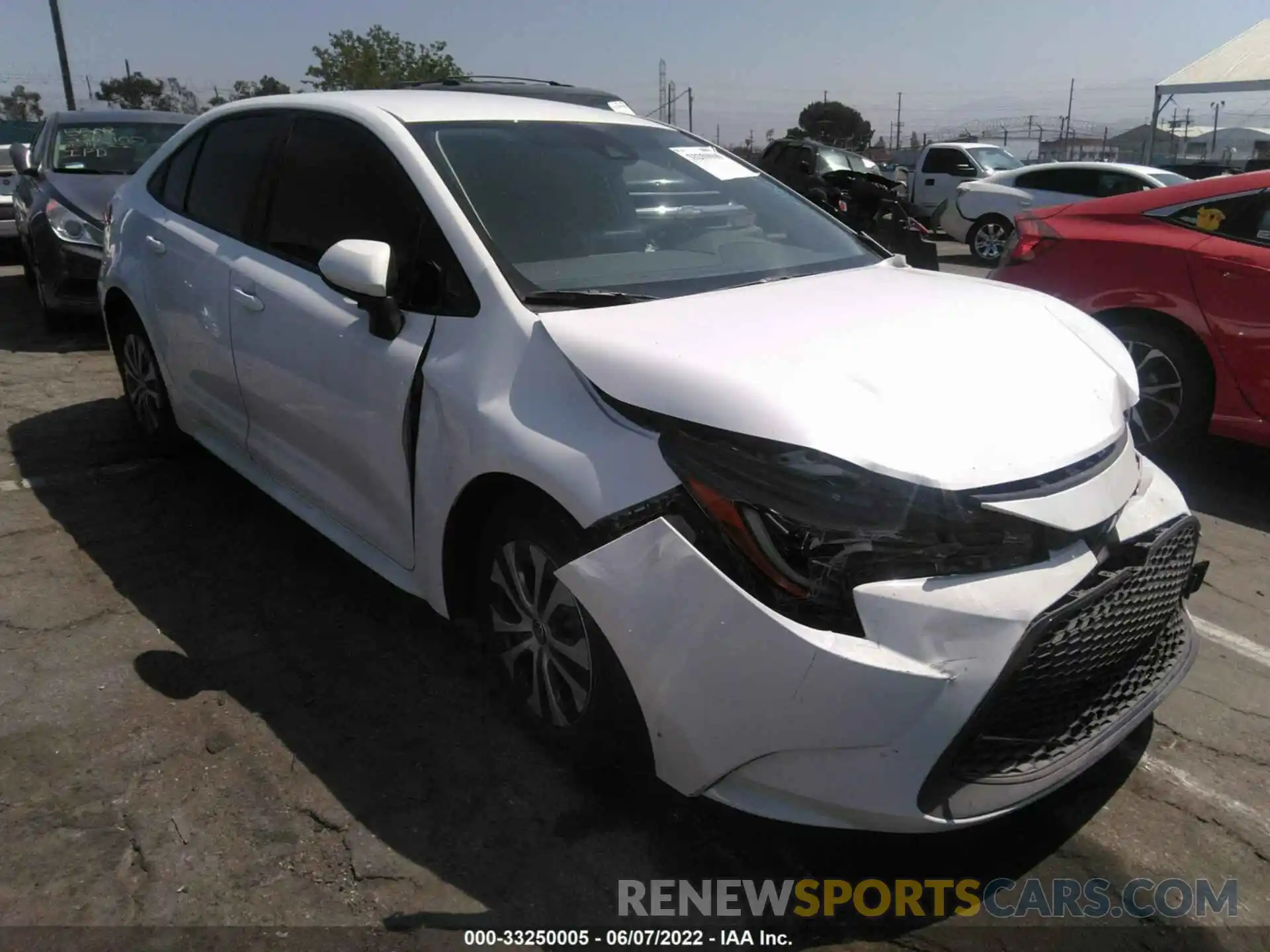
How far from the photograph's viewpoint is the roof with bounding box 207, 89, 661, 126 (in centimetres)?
323

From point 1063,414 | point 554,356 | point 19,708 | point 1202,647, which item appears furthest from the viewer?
point 1202,647

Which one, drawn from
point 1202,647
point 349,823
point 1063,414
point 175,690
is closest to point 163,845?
point 349,823

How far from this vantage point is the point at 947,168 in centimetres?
1669

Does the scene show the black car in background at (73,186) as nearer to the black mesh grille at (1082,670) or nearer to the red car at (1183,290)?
the red car at (1183,290)

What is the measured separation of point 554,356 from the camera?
242cm

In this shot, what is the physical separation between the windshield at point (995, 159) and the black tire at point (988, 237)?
296cm

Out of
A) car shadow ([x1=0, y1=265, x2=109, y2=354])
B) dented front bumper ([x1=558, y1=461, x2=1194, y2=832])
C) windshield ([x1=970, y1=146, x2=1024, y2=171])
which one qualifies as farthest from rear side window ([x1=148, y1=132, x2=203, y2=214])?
windshield ([x1=970, y1=146, x2=1024, y2=171])

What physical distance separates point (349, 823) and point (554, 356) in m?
1.26

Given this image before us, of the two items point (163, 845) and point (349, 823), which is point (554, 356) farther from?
point (163, 845)

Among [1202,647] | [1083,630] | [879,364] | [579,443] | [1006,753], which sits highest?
[879,364]

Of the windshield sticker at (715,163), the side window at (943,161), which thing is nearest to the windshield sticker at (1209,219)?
the windshield sticker at (715,163)

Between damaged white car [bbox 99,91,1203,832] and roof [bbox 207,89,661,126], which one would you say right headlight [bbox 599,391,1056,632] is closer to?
damaged white car [bbox 99,91,1203,832]

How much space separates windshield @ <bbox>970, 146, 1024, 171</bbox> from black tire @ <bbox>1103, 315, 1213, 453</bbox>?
12921 millimetres

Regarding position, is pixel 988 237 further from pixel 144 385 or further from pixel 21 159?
pixel 144 385
